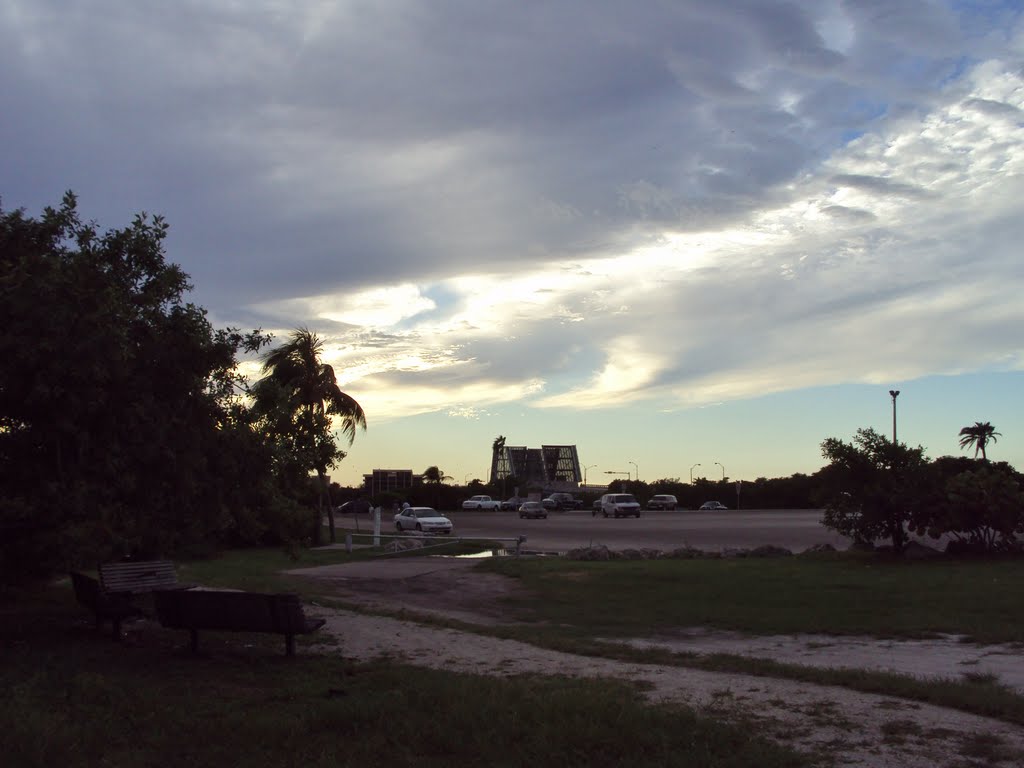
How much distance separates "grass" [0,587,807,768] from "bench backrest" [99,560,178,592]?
2755mm

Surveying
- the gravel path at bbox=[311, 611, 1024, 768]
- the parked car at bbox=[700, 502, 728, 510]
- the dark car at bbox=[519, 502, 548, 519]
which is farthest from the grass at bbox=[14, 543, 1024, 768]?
the parked car at bbox=[700, 502, 728, 510]

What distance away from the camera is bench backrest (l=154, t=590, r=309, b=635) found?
10039mm

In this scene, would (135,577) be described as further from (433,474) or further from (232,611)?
(433,474)

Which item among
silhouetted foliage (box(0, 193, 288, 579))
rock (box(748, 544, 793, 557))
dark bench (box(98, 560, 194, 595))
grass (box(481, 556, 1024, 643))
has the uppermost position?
silhouetted foliage (box(0, 193, 288, 579))

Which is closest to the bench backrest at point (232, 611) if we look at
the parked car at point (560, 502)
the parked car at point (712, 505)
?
the parked car at point (560, 502)

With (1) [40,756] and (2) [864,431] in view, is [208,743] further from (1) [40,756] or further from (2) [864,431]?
(2) [864,431]

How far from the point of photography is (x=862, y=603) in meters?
16.0

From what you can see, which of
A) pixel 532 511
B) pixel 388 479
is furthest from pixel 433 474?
pixel 532 511

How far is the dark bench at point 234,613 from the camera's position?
10.0 metres

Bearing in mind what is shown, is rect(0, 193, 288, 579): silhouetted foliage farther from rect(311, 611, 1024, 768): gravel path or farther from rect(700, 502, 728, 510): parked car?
rect(700, 502, 728, 510): parked car

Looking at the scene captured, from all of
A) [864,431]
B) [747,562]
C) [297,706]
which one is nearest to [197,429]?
[297,706]

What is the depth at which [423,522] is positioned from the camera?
49.2m

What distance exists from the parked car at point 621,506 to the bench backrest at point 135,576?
5643cm

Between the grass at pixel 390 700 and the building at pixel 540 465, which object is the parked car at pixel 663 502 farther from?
the grass at pixel 390 700
